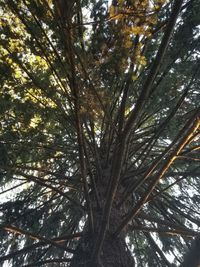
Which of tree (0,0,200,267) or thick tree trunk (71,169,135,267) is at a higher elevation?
tree (0,0,200,267)

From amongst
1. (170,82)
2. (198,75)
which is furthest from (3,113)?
(198,75)

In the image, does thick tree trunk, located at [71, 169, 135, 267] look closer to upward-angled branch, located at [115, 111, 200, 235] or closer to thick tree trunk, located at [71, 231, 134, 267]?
thick tree trunk, located at [71, 231, 134, 267]

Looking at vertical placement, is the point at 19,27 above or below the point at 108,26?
above

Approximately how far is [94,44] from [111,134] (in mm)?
2388

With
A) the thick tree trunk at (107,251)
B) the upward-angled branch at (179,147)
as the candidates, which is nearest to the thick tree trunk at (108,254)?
the thick tree trunk at (107,251)

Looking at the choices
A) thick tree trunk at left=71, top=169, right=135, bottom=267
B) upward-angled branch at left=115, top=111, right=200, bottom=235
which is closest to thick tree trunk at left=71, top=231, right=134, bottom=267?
thick tree trunk at left=71, top=169, right=135, bottom=267

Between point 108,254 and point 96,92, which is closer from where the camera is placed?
point 96,92

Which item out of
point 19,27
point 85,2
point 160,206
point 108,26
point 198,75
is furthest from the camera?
point 160,206

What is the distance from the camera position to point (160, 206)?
565cm

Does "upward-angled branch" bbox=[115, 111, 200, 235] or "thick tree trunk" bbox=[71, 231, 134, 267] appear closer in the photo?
"upward-angled branch" bbox=[115, 111, 200, 235]

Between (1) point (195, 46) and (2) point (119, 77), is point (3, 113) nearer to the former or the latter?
(2) point (119, 77)

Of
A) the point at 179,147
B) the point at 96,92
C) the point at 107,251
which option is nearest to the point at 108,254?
the point at 107,251

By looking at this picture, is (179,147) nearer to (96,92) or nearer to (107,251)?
(96,92)

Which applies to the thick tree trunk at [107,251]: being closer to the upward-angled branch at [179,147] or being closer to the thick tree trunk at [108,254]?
the thick tree trunk at [108,254]
